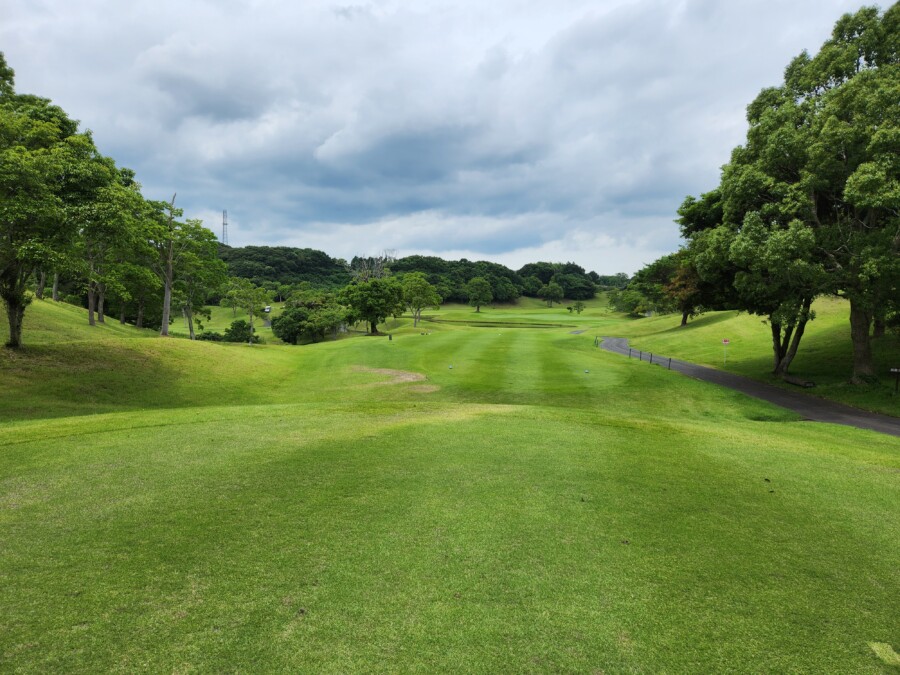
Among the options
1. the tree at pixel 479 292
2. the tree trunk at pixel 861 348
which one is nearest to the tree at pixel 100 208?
the tree trunk at pixel 861 348

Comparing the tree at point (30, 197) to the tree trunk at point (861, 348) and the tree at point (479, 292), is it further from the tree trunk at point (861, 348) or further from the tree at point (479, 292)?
the tree at point (479, 292)

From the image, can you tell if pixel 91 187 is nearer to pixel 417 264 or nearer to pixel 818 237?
pixel 818 237

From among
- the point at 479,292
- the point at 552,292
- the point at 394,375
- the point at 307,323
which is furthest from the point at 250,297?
the point at 552,292

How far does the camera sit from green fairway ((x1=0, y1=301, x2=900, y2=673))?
371cm

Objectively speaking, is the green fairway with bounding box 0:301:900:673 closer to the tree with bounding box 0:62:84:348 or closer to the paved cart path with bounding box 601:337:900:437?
the paved cart path with bounding box 601:337:900:437

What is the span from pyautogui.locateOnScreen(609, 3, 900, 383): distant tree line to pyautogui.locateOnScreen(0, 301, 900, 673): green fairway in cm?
1191

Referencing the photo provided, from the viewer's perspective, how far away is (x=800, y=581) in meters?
4.86

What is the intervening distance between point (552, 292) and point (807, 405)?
415 ft

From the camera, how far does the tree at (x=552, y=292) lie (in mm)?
145100

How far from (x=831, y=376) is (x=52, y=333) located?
167 feet

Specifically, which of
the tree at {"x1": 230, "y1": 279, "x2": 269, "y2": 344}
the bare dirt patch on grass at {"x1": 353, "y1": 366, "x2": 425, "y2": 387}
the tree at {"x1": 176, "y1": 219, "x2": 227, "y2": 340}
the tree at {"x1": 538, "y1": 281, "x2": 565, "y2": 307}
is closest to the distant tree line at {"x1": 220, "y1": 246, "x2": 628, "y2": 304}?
the tree at {"x1": 538, "y1": 281, "x2": 565, "y2": 307}

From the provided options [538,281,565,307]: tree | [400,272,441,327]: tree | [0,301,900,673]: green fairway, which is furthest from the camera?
[538,281,565,307]: tree

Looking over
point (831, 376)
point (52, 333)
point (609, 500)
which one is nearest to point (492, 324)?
point (831, 376)

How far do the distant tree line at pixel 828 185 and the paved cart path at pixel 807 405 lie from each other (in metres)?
3.55
